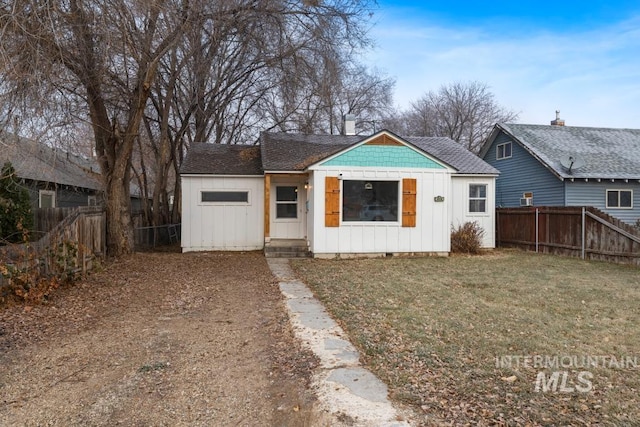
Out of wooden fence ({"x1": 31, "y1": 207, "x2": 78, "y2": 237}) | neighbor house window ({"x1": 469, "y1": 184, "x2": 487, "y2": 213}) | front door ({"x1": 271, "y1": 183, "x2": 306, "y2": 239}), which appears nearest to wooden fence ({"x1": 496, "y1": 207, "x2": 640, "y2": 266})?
neighbor house window ({"x1": 469, "y1": 184, "x2": 487, "y2": 213})

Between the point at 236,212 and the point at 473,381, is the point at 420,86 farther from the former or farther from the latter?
the point at 473,381

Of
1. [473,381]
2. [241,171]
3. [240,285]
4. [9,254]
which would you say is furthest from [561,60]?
[9,254]

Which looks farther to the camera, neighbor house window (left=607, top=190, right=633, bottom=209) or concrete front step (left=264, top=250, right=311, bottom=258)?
neighbor house window (left=607, top=190, right=633, bottom=209)

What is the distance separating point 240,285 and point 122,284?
2.18m

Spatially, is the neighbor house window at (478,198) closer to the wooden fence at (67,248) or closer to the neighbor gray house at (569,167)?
the neighbor gray house at (569,167)

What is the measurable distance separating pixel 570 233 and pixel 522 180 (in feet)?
21.4

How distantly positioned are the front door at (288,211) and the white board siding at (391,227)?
170 cm

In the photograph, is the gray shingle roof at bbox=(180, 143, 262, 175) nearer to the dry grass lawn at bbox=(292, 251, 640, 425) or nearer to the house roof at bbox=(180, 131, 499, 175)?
the house roof at bbox=(180, 131, 499, 175)

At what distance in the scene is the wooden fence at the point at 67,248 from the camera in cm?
627

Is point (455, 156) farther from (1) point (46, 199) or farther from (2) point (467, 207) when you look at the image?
(1) point (46, 199)

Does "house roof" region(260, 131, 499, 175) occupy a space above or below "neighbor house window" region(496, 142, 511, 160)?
below

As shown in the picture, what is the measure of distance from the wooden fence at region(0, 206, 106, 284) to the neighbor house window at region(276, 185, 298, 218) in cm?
532

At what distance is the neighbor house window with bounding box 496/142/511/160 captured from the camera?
19.6 meters

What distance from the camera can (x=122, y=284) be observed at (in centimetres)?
776
